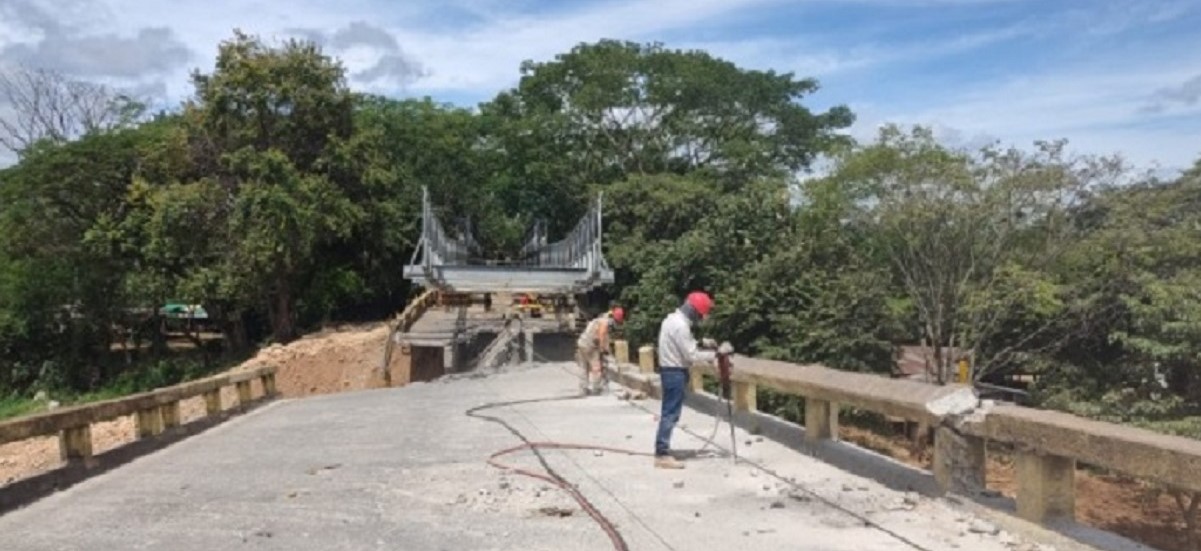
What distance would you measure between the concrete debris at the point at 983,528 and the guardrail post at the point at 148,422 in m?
9.31

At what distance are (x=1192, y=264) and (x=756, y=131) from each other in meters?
29.9

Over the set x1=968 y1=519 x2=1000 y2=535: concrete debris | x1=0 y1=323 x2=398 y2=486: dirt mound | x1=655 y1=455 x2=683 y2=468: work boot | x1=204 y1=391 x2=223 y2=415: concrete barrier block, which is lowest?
x1=0 y1=323 x2=398 y2=486: dirt mound

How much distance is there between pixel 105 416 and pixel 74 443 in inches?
29.9

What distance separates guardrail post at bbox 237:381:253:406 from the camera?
745 inches

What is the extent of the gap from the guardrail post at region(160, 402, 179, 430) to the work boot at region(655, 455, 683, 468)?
6.67m

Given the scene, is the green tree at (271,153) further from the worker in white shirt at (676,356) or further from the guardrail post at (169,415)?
the worker in white shirt at (676,356)

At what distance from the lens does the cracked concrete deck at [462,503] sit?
7.01 meters

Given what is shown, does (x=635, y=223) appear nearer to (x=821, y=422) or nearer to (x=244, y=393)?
(x=244, y=393)

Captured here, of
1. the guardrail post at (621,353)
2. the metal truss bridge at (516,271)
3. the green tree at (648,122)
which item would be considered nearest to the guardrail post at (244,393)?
the guardrail post at (621,353)

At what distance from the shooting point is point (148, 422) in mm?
12969

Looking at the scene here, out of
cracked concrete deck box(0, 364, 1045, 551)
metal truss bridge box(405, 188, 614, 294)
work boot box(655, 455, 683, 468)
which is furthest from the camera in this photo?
metal truss bridge box(405, 188, 614, 294)

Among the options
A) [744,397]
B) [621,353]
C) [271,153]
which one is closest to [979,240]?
[621,353]

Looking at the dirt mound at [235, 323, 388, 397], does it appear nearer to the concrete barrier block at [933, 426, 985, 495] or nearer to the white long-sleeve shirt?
the white long-sleeve shirt

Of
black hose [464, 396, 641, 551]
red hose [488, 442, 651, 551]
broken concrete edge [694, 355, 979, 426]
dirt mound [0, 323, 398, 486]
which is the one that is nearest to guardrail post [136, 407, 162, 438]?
black hose [464, 396, 641, 551]
